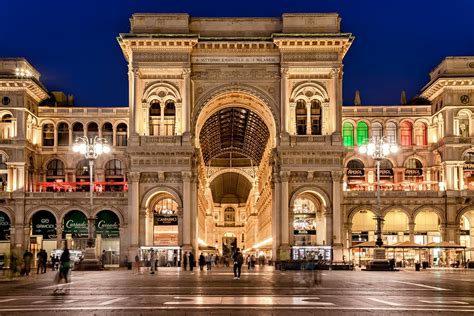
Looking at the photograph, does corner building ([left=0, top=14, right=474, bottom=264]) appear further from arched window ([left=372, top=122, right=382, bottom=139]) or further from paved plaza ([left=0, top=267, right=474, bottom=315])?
paved plaza ([left=0, top=267, right=474, bottom=315])

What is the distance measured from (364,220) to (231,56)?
25298 mm

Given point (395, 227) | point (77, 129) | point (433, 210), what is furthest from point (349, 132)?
point (77, 129)

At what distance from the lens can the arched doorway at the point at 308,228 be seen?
7200 centimetres

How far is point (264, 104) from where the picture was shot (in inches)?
2980

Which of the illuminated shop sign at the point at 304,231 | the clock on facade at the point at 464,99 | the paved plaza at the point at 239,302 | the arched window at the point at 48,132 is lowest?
the paved plaza at the point at 239,302

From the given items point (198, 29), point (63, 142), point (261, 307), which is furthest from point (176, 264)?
point (261, 307)

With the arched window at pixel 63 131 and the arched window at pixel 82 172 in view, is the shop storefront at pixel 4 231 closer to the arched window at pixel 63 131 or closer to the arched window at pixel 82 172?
the arched window at pixel 82 172

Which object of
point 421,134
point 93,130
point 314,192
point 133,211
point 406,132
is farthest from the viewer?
point 93,130

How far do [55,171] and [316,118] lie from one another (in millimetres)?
35869

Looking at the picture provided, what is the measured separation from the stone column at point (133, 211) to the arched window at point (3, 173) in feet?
64.6

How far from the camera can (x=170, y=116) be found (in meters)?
76.3

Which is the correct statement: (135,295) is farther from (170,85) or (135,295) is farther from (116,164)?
(116,164)

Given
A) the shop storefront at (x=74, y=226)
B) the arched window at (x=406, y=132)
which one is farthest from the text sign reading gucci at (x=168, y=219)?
the arched window at (x=406, y=132)

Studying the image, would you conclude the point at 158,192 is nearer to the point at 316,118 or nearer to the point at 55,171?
the point at 316,118
